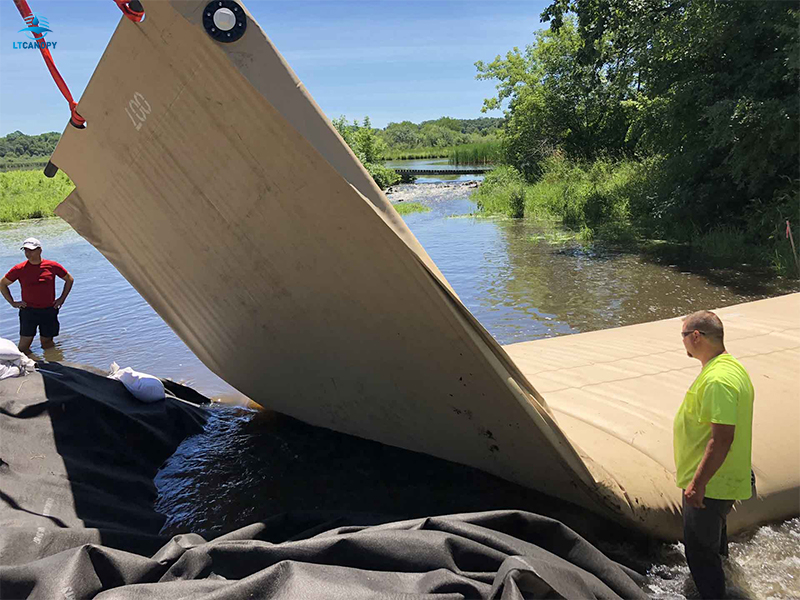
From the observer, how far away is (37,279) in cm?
693

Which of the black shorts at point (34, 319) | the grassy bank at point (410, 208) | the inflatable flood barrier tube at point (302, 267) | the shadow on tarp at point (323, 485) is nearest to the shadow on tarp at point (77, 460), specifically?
the shadow on tarp at point (323, 485)

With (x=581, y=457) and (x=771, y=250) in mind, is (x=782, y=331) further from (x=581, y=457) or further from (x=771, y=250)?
(x=771, y=250)

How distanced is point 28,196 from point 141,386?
93.9ft

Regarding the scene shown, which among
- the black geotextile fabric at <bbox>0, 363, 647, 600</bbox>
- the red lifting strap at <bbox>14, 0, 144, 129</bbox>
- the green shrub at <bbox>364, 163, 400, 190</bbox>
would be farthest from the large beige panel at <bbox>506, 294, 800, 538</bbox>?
the green shrub at <bbox>364, 163, 400, 190</bbox>

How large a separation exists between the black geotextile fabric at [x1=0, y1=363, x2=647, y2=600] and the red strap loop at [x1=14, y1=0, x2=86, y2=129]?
184 centimetres

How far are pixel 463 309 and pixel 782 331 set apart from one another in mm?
3910

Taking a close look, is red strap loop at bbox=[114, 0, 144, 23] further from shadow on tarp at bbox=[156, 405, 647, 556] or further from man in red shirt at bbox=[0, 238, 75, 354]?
man in red shirt at bbox=[0, 238, 75, 354]

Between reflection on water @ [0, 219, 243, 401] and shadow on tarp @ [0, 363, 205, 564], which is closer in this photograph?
shadow on tarp @ [0, 363, 205, 564]

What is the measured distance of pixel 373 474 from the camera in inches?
161

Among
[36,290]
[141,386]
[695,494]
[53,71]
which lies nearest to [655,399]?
[695,494]

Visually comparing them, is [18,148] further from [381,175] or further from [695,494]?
[695,494]

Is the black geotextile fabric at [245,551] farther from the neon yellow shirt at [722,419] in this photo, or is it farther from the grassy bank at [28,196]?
the grassy bank at [28,196]

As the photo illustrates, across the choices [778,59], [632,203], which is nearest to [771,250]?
[778,59]

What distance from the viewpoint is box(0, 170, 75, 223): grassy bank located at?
81.1 ft
